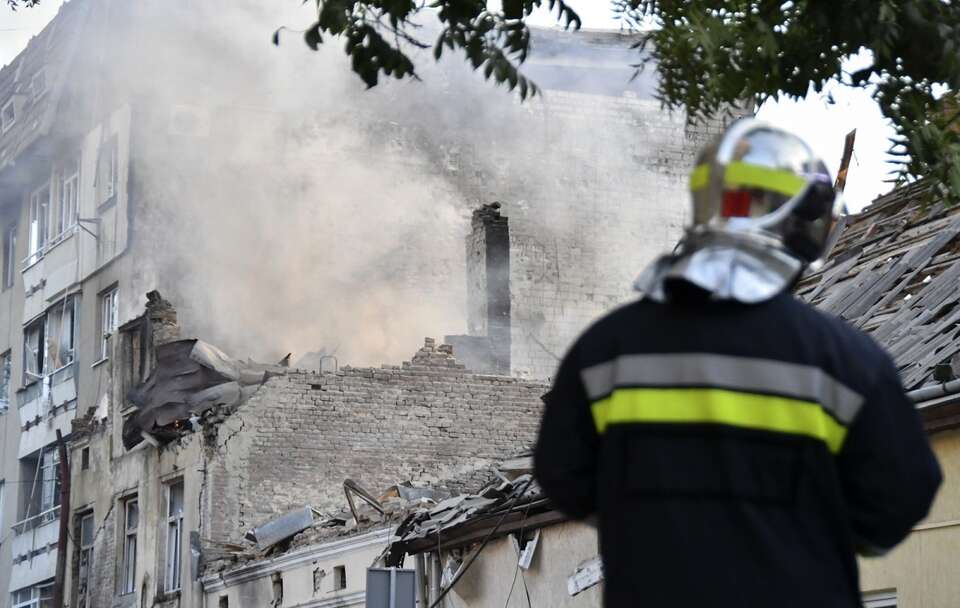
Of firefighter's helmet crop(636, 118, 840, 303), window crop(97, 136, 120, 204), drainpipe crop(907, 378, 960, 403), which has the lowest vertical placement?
firefighter's helmet crop(636, 118, 840, 303)

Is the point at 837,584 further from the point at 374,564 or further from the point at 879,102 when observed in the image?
the point at 374,564

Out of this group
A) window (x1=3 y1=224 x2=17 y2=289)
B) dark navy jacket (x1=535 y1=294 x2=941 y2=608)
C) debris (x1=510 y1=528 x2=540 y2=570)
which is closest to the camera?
dark navy jacket (x1=535 y1=294 x2=941 y2=608)

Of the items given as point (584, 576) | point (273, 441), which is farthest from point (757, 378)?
point (273, 441)

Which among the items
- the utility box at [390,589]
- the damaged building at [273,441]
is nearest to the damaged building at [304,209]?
the damaged building at [273,441]

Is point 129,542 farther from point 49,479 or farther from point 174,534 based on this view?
point 49,479

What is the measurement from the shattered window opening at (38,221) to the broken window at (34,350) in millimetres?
1448

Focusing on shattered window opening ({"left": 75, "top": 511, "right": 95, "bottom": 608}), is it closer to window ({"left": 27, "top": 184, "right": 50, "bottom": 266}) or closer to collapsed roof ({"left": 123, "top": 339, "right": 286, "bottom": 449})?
collapsed roof ({"left": 123, "top": 339, "right": 286, "bottom": 449})

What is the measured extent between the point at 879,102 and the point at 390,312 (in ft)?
78.5

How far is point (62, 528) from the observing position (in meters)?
32.1

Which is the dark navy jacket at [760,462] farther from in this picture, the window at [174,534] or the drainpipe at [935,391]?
the window at [174,534]

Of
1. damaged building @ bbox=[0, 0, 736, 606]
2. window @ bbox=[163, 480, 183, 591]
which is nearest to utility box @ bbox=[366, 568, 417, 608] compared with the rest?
window @ bbox=[163, 480, 183, 591]

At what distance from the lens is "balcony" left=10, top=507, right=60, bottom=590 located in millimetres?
33812

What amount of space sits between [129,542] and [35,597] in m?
5.66

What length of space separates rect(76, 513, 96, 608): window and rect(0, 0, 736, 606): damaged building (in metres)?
0.08
